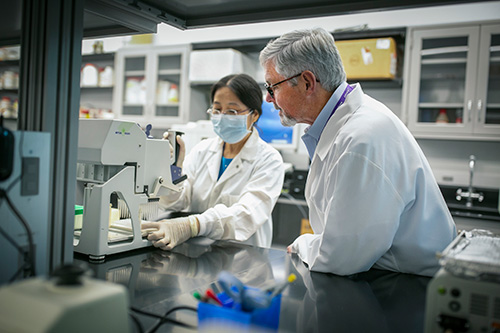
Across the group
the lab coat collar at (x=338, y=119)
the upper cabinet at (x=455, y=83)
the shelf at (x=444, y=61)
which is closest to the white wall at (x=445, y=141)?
the upper cabinet at (x=455, y=83)

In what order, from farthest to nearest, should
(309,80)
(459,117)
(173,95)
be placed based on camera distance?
(173,95), (459,117), (309,80)

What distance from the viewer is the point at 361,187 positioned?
42.1 inches

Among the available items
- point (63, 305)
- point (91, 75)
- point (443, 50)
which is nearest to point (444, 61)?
point (443, 50)

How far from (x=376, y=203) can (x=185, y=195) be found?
1.19 m

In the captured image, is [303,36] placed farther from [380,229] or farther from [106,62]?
[106,62]

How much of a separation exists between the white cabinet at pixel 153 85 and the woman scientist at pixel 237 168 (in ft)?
7.19

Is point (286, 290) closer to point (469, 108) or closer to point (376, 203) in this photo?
point (376, 203)

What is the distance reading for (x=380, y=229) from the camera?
3.52ft

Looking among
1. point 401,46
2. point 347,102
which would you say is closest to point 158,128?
point 401,46

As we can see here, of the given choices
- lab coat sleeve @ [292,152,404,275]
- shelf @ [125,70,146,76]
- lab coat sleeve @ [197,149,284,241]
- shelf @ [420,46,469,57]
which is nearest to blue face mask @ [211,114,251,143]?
lab coat sleeve @ [197,149,284,241]

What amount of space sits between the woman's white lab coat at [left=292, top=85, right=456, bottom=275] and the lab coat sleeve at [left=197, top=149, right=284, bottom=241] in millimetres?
456

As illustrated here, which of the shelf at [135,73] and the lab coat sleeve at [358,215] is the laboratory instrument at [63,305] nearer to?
the lab coat sleeve at [358,215]

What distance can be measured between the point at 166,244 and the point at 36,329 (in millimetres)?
884

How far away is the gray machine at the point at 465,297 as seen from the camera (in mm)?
635
